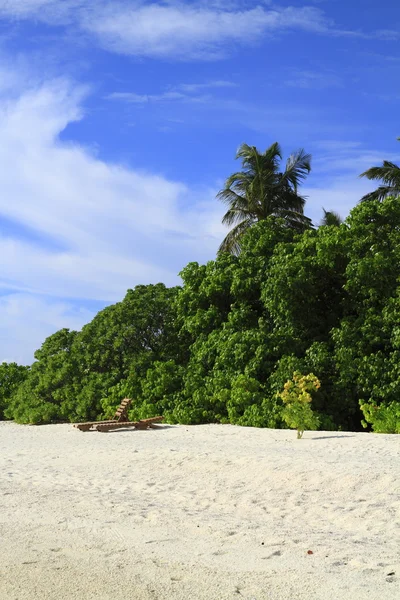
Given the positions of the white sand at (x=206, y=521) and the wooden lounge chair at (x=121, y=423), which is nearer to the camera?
the white sand at (x=206, y=521)

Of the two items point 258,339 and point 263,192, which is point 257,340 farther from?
point 263,192

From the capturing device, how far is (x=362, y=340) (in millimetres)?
14984

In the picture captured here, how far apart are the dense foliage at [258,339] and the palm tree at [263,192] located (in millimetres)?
9843

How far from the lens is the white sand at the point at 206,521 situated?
4.87 meters

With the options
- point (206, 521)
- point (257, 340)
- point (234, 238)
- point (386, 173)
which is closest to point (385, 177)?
point (386, 173)

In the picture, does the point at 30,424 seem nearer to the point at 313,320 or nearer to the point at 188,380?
the point at 188,380

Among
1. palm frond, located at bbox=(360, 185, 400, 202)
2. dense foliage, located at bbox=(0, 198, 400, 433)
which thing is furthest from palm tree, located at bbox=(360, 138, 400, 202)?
dense foliage, located at bbox=(0, 198, 400, 433)

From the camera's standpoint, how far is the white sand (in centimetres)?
487

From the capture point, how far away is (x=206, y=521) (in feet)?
22.2

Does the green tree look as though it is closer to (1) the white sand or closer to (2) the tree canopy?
(2) the tree canopy

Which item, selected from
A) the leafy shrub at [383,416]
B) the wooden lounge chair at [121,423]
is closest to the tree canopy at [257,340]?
the leafy shrub at [383,416]

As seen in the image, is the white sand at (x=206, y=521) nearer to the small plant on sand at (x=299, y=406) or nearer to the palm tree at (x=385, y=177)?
the small plant on sand at (x=299, y=406)

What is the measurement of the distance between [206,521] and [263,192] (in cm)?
2295

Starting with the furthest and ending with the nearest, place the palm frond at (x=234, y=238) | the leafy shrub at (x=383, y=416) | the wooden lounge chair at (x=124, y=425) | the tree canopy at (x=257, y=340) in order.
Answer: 1. the palm frond at (x=234, y=238)
2. the tree canopy at (x=257, y=340)
3. the wooden lounge chair at (x=124, y=425)
4. the leafy shrub at (x=383, y=416)
